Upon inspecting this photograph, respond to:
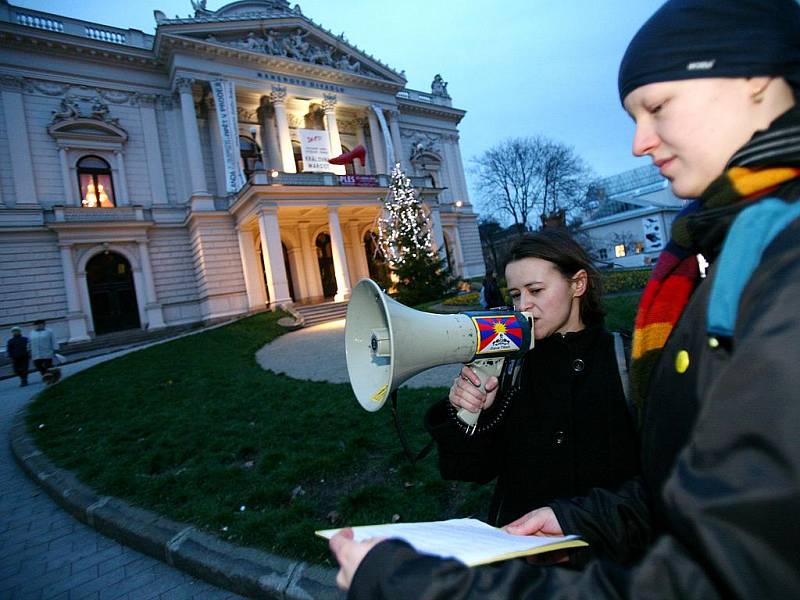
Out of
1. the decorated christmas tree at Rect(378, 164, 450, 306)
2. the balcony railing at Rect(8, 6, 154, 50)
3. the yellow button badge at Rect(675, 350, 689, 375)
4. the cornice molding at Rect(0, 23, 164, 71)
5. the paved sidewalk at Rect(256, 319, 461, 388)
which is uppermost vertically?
the balcony railing at Rect(8, 6, 154, 50)

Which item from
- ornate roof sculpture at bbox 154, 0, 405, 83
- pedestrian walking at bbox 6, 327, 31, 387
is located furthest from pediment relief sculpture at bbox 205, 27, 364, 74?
pedestrian walking at bbox 6, 327, 31, 387

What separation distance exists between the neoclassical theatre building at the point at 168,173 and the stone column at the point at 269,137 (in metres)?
0.07

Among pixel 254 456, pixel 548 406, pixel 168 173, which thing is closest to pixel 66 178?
pixel 168 173

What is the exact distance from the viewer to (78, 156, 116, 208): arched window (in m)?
19.0

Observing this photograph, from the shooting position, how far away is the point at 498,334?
157 centimetres

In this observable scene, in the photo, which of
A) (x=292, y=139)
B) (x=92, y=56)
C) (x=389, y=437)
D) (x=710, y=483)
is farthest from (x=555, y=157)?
(x=710, y=483)

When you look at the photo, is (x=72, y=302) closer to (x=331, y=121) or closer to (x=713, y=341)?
(x=331, y=121)

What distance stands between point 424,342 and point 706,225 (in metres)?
0.92

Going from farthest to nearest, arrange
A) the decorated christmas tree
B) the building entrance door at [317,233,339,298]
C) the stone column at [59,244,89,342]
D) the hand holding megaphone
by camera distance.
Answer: the building entrance door at [317,233,339,298] → the stone column at [59,244,89,342] → the decorated christmas tree → the hand holding megaphone

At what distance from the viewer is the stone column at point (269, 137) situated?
23.5 meters

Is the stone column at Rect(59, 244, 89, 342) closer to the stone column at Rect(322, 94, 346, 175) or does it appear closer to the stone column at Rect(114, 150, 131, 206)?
the stone column at Rect(114, 150, 131, 206)

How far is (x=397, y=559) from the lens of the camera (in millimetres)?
765

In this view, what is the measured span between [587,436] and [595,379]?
216 millimetres

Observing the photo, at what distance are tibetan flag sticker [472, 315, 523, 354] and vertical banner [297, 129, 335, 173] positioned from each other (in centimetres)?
1997
